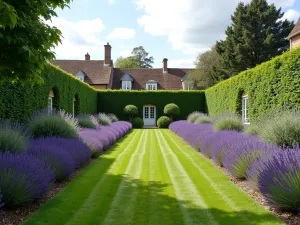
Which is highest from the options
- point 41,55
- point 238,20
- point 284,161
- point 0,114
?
point 238,20

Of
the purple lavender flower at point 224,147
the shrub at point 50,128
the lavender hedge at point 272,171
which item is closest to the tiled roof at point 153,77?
the shrub at point 50,128

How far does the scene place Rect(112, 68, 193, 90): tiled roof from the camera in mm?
37438

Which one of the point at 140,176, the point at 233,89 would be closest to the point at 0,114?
the point at 140,176

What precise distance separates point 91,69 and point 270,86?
92.7 ft

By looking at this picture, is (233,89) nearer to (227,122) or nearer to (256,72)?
(256,72)

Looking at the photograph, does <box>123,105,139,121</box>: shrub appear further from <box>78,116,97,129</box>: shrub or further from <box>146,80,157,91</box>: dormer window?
<box>78,116,97,129</box>: shrub

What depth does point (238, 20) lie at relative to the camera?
31.9m

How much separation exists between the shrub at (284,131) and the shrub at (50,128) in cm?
544

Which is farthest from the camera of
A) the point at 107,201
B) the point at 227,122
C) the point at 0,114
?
the point at 227,122

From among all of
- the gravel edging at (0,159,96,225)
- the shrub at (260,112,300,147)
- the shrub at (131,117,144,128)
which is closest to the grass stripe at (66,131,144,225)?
the gravel edging at (0,159,96,225)

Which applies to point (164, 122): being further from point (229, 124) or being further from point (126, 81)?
point (229, 124)

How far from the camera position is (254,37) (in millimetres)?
30609

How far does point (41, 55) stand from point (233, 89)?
12650 mm

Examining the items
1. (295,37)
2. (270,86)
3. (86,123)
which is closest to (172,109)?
(295,37)
